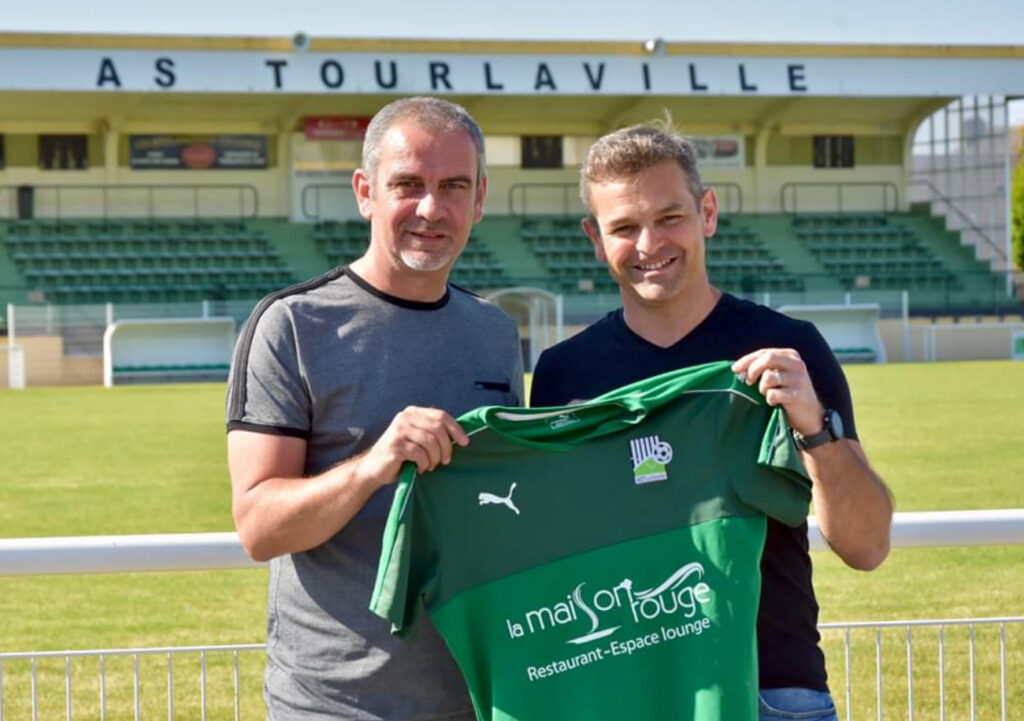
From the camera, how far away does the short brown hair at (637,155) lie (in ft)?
8.82

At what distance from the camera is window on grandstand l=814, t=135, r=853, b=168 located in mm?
41000

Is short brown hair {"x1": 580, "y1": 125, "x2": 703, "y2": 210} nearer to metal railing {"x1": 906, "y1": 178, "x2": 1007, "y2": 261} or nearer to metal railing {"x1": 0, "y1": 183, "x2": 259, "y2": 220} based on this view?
metal railing {"x1": 0, "y1": 183, "x2": 259, "y2": 220}

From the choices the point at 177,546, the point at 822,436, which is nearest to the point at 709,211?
the point at 822,436

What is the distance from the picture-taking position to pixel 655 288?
2.72 metres

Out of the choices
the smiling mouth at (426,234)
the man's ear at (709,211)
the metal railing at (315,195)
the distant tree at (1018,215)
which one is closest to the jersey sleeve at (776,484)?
the man's ear at (709,211)

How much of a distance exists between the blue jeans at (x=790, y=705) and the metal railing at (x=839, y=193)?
38.9m

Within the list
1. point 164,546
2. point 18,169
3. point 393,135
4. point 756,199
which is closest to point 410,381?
point 393,135

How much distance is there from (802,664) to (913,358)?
3254 centimetres

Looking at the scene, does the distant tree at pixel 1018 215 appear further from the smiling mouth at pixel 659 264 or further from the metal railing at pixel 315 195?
the smiling mouth at pixel 659 264

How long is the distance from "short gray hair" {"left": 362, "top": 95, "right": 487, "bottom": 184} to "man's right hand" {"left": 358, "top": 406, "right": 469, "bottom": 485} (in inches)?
18.9

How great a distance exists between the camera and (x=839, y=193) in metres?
41.1

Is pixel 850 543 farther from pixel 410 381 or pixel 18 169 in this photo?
pixel 18 169

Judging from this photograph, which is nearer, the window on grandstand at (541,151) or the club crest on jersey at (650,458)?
the club crest on jersey at (650,458)

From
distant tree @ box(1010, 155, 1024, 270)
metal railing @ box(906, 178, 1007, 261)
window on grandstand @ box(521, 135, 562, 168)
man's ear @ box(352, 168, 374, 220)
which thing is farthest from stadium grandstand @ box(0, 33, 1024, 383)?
man's ear @ box(352, 168, 374, 220)
